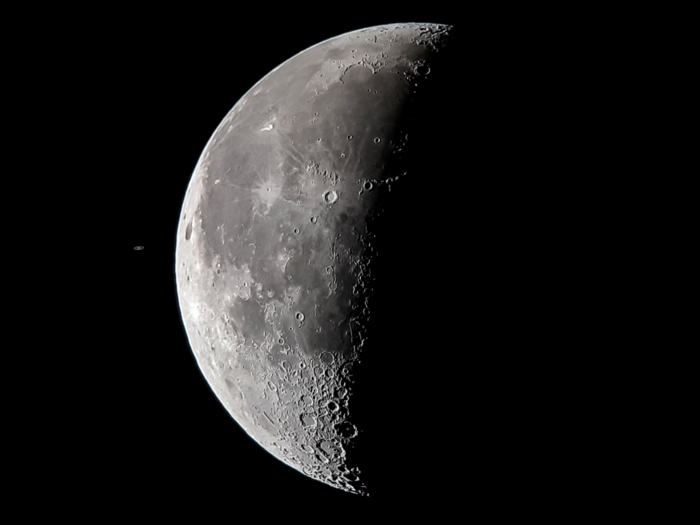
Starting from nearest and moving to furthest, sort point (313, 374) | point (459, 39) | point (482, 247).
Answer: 1. point (482, 247)
2. point (313, 374)
3. point (459, 39)

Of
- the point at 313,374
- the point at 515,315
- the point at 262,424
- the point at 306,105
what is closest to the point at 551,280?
the point at 515,315

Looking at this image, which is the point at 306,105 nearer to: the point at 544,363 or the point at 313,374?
the point at 313,374

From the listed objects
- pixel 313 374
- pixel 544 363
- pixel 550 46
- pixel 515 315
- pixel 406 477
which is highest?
pixel 550 46

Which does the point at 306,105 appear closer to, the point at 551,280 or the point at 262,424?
the point at 551,280

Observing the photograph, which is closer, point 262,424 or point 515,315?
point 515,315


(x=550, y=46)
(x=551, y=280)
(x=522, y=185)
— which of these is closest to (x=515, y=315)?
(x=551, y=280)

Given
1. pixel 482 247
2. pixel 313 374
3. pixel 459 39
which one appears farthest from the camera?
pixel 459 39

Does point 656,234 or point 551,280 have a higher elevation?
point 656,234
